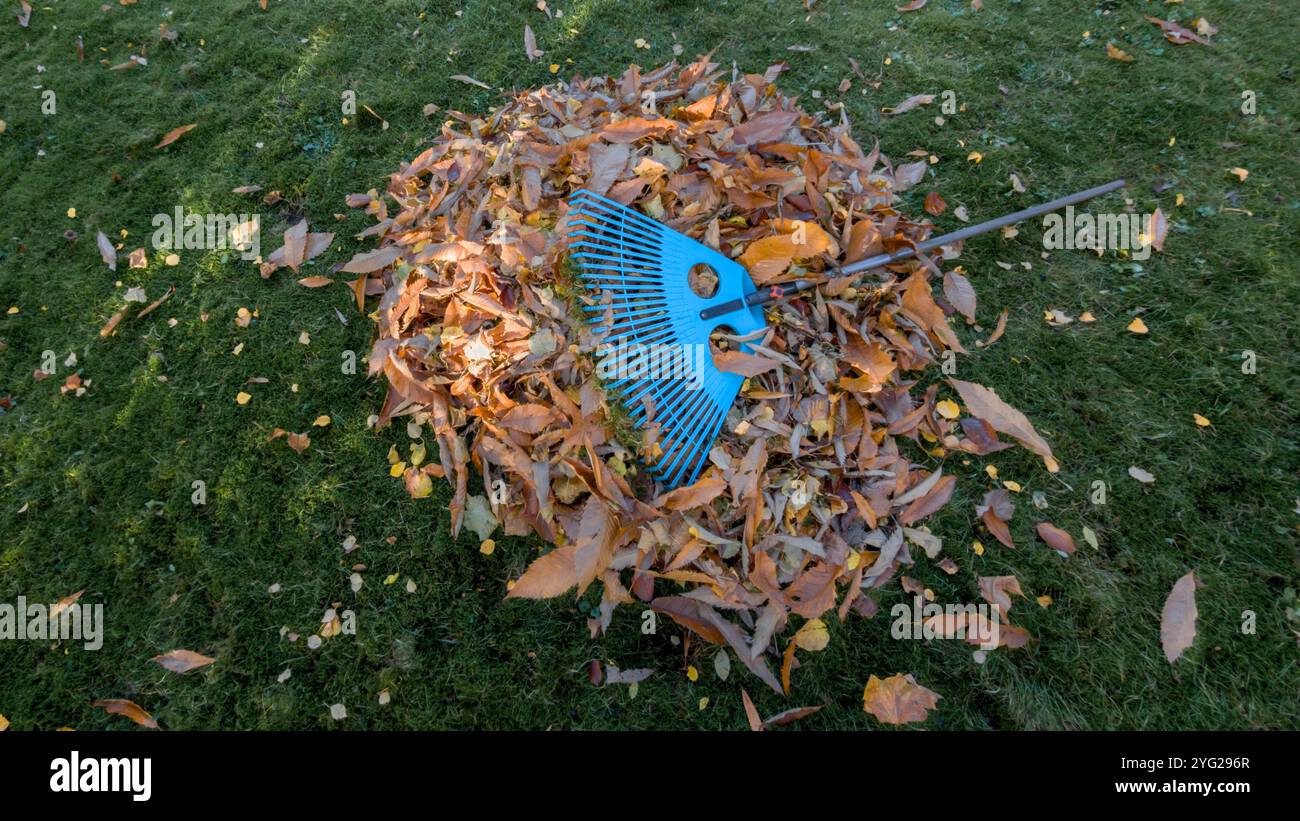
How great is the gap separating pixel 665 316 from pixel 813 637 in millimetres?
1209

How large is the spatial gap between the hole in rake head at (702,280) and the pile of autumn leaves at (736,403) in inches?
4.7

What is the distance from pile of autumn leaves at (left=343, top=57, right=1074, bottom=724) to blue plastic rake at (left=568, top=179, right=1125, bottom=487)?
0.06 metres

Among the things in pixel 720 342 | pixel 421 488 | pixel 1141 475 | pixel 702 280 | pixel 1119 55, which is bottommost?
pixel 421 488

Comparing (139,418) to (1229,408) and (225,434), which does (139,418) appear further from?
(1229,408)

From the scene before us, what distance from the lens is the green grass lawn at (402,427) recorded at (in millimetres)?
2066

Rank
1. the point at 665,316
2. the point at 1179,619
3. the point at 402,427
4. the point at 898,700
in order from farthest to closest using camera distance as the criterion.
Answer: the point at 402,427 → the point at 665,316 → the point at 1179,619 → the point at 898,700

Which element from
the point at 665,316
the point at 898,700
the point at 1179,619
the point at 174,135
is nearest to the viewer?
the point at 898,700

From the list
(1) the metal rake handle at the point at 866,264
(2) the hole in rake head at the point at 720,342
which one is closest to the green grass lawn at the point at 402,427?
(1) the metal rake handle at the point at 866,264

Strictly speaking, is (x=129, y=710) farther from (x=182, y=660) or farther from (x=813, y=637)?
(x=813, y=637)

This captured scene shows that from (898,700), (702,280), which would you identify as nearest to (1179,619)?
(898,700)

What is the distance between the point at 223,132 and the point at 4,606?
8.17 ft

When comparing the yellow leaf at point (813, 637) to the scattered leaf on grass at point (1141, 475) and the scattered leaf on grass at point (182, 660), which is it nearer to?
the scattered leaf on grass at point (1141, 475)

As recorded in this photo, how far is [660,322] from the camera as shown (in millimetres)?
2234
